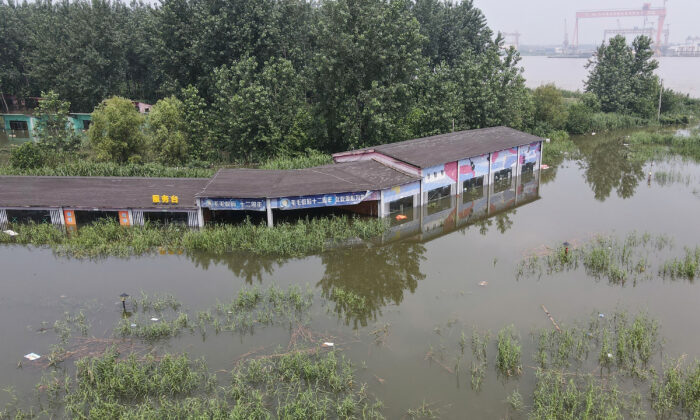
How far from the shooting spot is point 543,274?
15.5 metres

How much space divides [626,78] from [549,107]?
1061cm

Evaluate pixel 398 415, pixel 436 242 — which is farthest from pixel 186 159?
pixel 398 415

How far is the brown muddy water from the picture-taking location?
10.9 metres

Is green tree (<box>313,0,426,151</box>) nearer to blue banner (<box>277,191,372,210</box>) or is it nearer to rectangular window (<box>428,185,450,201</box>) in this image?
rectangular window (<box>428,185,450,201</box>)

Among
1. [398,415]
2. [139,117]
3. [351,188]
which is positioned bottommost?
[398,415]

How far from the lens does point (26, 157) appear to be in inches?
973

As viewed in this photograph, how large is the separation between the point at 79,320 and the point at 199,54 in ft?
78.4

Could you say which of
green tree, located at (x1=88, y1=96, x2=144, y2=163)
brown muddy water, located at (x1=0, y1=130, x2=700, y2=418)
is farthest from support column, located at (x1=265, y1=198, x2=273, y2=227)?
green tree, located at (x1=88, y1=96, x2=144, y2=163)

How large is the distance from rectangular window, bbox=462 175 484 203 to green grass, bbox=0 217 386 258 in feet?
20.9

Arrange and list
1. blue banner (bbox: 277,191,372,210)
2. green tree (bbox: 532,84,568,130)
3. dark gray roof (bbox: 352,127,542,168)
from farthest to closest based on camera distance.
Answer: green tree (bbox: 532,84,568,130)
dark gray roof (bbox: 352,127,542,168)
blue banner (bbox: 277,191,372,210)

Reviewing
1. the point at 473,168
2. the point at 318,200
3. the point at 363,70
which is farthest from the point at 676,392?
the point at 363,70

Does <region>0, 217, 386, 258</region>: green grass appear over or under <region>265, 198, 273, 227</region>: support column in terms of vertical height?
under

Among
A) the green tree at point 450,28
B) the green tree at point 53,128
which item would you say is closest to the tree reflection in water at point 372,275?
the green tree at point 53,128

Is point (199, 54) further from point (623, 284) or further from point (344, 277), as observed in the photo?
point (623, 284)
